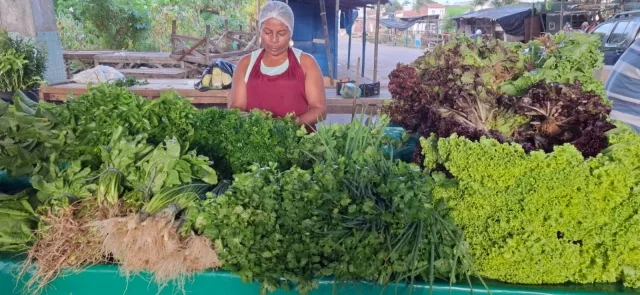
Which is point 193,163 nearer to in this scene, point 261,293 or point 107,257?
point 107,257

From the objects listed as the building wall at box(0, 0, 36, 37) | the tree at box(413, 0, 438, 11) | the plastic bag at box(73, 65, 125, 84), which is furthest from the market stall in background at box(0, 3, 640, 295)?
the tree at box(413, 0, 438, 11)

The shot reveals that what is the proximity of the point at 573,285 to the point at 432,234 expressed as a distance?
57cm

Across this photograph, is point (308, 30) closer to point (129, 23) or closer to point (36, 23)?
point (36, 23)

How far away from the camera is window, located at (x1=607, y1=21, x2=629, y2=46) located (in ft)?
32.1

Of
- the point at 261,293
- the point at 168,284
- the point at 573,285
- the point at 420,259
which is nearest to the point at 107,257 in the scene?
the point at 168,284

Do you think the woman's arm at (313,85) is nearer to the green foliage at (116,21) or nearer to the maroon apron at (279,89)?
the maroon apron at (279,89)

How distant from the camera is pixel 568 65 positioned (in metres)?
2.79

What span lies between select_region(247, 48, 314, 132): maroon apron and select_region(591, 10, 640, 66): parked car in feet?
28.2

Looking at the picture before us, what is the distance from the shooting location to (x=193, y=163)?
208 centimetres

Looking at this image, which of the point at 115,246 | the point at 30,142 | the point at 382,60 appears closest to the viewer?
the point at 115,246

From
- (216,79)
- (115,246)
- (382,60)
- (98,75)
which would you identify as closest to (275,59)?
(115,246)

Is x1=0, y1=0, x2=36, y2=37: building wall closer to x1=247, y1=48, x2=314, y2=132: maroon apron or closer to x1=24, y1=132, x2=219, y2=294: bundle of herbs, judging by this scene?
x1=247, y1=48, x2=314, y2=132: maroon apron

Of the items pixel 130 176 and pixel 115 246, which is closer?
pixel 115 246

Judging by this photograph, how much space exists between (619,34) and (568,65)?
8.98 m
